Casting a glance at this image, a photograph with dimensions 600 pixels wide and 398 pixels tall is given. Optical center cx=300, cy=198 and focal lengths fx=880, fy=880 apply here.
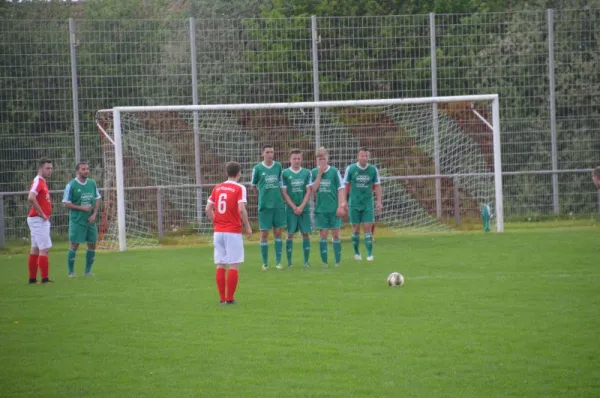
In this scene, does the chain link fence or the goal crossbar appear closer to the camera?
the goal crossbar

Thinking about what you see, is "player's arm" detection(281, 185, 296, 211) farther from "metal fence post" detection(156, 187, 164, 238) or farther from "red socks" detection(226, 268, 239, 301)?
"metal fence post" detection(156, 187, 164, 238)

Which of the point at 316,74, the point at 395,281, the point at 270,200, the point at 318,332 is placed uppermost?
the point at 316,74

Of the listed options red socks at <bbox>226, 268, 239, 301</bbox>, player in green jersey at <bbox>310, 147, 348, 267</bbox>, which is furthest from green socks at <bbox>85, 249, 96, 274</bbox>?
red socks at <bbox>226, 268, 239, 301</bbox>

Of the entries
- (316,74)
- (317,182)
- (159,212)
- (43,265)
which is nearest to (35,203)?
(43,265)

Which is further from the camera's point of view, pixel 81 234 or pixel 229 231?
pixel 81 234

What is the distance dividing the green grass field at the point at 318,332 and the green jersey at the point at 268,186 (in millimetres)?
1214

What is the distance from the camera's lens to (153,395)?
7102mm

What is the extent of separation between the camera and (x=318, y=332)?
9.50 m

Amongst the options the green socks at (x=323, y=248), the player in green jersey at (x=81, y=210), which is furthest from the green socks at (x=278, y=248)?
the player in green jersey at (x=81, y=210)

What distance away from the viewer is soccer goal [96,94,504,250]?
2197cm

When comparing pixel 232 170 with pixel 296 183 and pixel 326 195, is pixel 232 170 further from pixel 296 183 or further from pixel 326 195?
pixel 326 195

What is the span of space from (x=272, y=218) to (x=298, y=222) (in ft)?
1.79

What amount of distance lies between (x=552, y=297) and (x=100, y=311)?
5844mm

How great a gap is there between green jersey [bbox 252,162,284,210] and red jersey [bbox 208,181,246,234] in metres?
3.95
